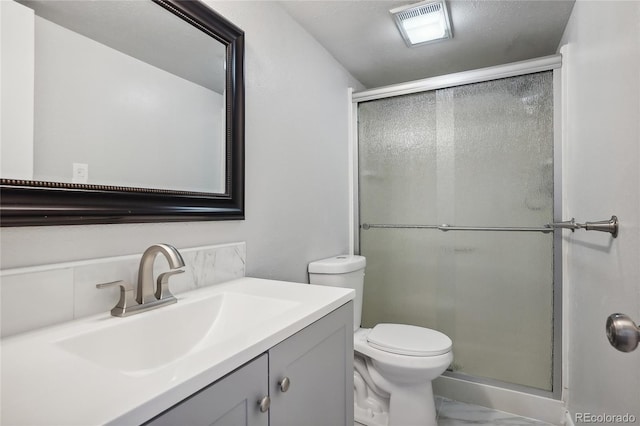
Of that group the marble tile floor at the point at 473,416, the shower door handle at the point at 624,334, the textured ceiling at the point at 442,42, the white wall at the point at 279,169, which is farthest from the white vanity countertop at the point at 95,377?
the textured ceiling at the point at 442,42

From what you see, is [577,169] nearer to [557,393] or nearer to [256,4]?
Result: [557,393]

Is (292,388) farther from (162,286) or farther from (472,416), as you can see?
(472,416)

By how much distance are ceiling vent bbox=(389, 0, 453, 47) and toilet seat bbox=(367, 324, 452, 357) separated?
163 centimetres

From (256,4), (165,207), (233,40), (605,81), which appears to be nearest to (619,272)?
(605,81)

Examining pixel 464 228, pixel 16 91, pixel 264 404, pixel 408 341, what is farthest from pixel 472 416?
pixel 16 91

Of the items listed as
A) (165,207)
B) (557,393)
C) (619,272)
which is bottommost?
(557,393)

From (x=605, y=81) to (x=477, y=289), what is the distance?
1.24 metres

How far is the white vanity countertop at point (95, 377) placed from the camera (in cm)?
44

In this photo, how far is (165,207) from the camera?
1025 mm

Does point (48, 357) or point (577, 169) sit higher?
point (577, 169)

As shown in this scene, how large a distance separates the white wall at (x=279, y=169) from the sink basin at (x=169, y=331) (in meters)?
0.22

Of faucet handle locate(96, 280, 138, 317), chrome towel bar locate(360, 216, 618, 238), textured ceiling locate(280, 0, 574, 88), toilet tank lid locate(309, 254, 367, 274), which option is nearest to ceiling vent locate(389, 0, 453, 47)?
textured ceiling locate(280, 0, 574, 88)

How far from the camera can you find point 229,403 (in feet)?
2.01

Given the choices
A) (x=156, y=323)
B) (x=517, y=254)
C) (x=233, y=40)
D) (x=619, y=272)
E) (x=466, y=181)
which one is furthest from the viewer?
(x=466, y=181)
